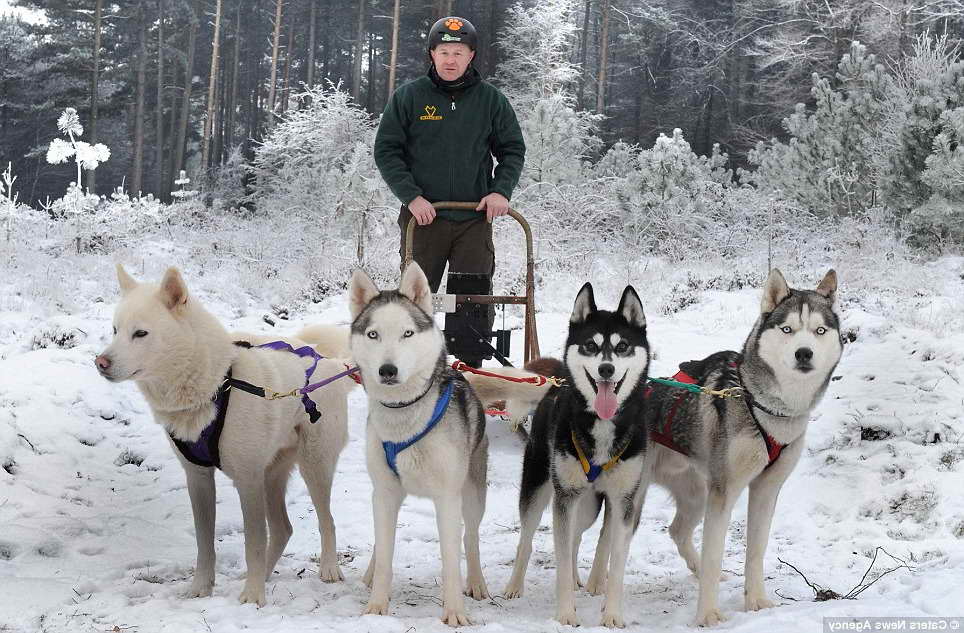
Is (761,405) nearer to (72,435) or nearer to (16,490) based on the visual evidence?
(16,490)

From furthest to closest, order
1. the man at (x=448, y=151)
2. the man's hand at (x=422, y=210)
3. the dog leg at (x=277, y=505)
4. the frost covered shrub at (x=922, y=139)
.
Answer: the frost covered shrub at (x=922, y=139), the man at (x=448, y=151), the man's hand at (x=422, y=210), the dog leg at (x=277, y=505)

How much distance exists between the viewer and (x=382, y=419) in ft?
9.01

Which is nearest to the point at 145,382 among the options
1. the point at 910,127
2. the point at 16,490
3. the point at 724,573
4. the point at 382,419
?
the point at 382,419

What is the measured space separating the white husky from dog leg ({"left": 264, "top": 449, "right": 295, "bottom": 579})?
0.08 ft

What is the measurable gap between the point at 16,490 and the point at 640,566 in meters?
3.26

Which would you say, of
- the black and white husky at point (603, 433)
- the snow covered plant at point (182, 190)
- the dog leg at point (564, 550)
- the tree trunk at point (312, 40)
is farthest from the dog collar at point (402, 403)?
the tree trunk at point (312, 40)

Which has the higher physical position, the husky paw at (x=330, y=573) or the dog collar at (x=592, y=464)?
the dog collar at (x=592, y=464)

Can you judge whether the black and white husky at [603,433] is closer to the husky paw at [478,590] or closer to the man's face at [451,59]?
the husky paw at [478,590]

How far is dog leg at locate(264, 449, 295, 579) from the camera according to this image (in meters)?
3.31

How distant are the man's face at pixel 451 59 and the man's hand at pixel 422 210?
2.53 feet

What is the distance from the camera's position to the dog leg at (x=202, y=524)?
300cm

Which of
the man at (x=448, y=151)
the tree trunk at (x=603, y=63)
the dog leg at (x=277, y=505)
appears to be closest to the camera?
the dog leg at (x=277, y=505)

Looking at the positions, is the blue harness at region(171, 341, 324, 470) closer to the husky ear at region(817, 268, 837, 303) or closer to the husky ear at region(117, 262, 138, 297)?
the husky ear at region(117, 262, 138, 297)

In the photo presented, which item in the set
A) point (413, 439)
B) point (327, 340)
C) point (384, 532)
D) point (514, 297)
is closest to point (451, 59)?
point (514, 297)
